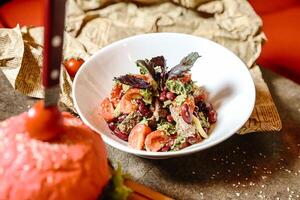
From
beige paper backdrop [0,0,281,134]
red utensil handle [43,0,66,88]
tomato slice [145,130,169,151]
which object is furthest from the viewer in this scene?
beige paper backdrop [0,0,281,134]

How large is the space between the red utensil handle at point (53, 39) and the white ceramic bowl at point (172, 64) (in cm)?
30

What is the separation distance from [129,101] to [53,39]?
393 mm

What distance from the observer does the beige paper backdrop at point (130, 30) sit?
3.47 ft

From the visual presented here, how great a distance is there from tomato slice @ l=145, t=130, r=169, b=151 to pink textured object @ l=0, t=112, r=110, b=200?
0.22 m

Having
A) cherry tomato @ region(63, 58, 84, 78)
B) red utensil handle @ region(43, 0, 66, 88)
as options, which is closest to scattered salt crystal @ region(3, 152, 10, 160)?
red utensil handle @ region(43, 0, 66, 88)

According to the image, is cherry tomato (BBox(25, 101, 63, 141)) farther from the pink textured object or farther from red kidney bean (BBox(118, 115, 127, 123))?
red kidney bean (BBox(118, 115, 127, 123))

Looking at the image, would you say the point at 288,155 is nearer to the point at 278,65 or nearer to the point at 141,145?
the point at 141,145

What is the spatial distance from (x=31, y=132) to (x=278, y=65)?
2.79 feet

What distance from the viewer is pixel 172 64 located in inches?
42.6

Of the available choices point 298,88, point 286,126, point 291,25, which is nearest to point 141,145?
point 286,126

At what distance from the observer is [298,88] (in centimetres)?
109

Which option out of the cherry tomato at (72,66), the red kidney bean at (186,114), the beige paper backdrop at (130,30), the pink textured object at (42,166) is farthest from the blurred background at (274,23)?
the pink textured object at (42,166)

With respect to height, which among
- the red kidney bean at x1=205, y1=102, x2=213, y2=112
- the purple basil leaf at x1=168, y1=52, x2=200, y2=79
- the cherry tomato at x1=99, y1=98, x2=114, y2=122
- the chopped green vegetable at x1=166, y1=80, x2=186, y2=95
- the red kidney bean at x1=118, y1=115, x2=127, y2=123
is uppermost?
the purple basil leaf at x1=168, y1=52, x2=200, y2=79

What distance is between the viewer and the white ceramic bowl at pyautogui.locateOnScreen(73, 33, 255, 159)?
896mm
